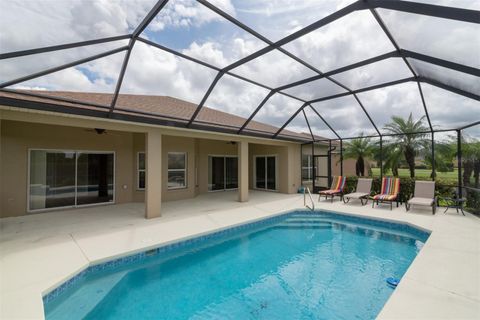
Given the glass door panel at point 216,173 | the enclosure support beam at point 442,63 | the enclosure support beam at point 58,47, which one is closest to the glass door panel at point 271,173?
the glass door panel at point 216,173

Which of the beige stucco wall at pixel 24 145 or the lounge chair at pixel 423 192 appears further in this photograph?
the lounge chair at pixel 423 192

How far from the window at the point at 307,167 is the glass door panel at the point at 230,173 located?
14.7 ft

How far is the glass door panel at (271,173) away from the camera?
15.0 m

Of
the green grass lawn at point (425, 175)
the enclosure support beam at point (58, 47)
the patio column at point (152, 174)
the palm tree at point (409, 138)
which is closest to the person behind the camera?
the enclosure support beam at point (58, 47)

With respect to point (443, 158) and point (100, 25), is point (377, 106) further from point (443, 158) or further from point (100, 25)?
A: point (100, 25)

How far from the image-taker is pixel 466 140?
30.3 feet

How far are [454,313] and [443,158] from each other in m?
13.8

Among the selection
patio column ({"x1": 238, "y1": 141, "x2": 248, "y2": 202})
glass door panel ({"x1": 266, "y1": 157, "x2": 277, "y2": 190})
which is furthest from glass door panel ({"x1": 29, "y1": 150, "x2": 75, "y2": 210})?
glass door panel ({"x1": 266, "y1": 157, "x2": 277, "y2": 190})

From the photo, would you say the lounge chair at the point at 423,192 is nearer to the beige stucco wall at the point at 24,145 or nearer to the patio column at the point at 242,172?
the patio column at the point at 242,172

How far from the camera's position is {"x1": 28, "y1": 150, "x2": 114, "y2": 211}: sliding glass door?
8484 mm

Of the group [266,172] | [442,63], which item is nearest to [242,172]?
[266,172]

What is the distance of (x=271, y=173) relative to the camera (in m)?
15.3

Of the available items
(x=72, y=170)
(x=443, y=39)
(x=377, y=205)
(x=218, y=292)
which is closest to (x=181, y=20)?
(x=443, y=39)

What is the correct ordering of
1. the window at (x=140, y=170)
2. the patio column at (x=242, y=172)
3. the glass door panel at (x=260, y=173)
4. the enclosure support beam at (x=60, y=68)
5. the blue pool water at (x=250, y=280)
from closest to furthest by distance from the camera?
the blue pool water at (x=250, y=280) → the enclosure support beam at (x=60, y=68) → the window at (x=140, y=170) → the patio column at (x=242, y=172) → the glass door panel at (x=260, y=173)
